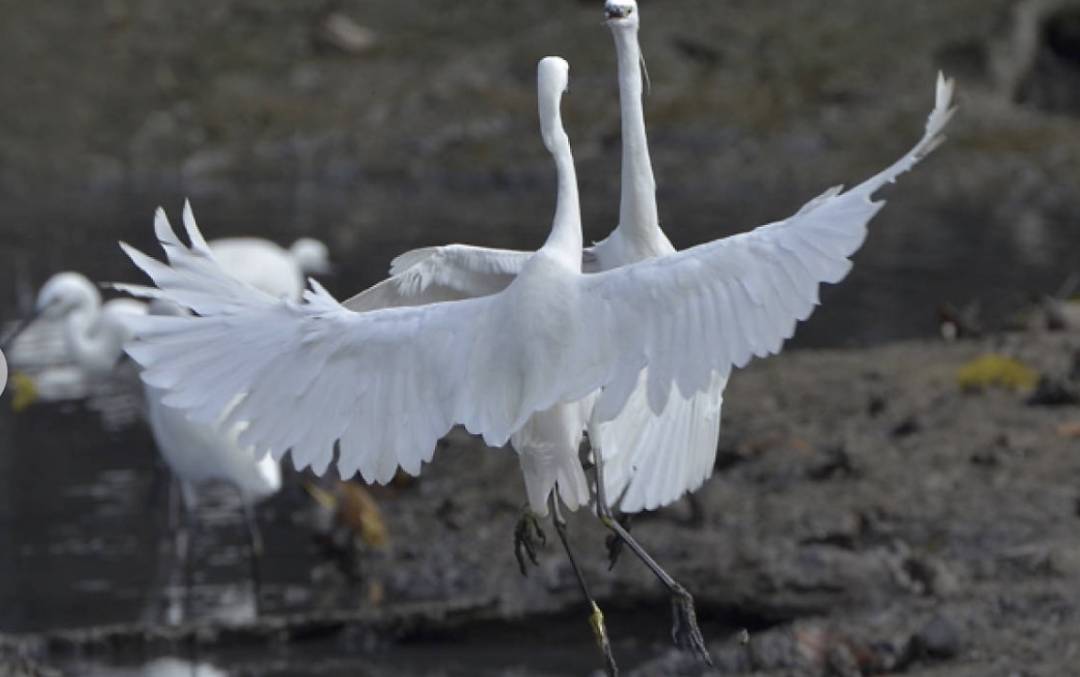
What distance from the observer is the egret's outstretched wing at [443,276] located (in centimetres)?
A: 697

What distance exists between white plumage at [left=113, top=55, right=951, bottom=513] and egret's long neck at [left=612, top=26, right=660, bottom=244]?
794 millimetres

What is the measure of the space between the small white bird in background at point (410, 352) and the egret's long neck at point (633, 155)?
79cm

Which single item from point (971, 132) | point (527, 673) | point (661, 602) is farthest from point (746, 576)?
point (971, 132)

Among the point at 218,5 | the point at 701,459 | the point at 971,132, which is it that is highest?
the point at 218,5

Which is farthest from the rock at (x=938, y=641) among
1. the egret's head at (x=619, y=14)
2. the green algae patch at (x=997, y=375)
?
the green algae patch at (x=997, y=375)

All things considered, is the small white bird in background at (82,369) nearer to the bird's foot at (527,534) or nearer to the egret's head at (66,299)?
the egret's head at (66,299)

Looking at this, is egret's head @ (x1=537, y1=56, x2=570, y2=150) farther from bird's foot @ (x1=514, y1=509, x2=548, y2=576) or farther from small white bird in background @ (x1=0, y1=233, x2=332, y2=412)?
small white bird in background @ (x1=0, y1=233, x2=332, y2=412)

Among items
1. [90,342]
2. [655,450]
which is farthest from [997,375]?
[90,342]

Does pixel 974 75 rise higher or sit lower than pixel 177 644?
higher

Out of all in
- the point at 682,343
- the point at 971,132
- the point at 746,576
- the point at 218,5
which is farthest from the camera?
the point at 218,5

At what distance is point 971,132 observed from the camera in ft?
88.6

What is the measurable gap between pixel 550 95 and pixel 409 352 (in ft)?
3.34

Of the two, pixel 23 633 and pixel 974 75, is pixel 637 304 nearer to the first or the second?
pixel 23 633

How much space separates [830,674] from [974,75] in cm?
2207
